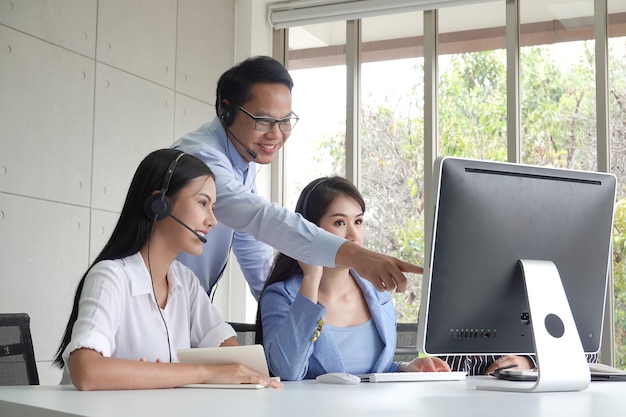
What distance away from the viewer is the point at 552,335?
1.57 metres

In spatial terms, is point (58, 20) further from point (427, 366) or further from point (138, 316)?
point (427, 366)

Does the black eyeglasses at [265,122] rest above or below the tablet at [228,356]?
above

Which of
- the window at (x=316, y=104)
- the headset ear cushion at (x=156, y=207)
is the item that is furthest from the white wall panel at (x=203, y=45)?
the headset ear cushion at (x=156, y=207)

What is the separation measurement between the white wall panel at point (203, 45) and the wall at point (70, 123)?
0.02 m

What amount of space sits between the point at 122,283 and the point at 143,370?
299mm

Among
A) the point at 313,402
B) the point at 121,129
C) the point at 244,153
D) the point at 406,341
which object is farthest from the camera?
the point at 121,129

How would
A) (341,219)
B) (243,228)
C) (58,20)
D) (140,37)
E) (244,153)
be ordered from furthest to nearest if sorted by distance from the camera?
(140,37) < (58,20) < (244,153) < (341,219) < (243,228)

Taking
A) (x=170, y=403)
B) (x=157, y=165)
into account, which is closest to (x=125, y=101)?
(x=157, y=165)

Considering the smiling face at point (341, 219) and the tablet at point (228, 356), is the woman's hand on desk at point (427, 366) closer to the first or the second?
the smiling face at point (341, 219)

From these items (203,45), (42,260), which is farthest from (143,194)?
(203,45)

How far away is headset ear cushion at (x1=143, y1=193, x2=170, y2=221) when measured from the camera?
189 cm

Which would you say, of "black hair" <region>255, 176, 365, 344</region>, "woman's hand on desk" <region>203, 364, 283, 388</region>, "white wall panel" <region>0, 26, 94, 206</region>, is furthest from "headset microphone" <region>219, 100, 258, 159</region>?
"white wall panel" <region>0, 26, 94, 206</region>

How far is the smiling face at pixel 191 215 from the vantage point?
75.9 inches

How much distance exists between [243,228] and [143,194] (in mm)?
325
